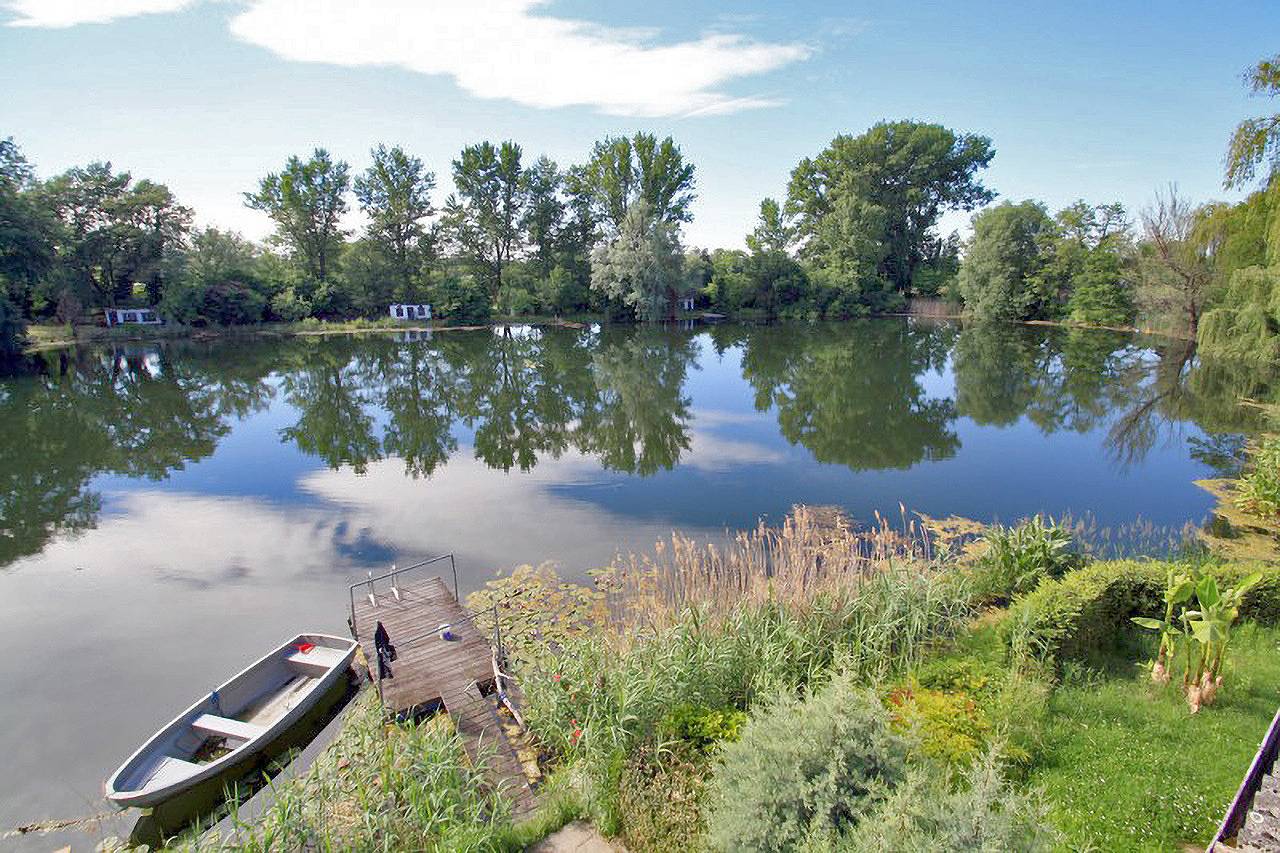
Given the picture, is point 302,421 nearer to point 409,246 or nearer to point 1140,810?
point 1140,810

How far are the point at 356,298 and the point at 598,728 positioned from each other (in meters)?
47.7

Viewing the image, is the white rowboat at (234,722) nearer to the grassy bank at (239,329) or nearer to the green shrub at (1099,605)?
the green shrub at (1099,605)

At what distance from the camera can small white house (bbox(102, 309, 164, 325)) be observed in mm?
41094

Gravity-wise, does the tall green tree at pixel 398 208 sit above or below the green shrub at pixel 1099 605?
above

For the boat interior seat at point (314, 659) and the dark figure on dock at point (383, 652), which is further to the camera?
the boat interior seat at point (314, 659)

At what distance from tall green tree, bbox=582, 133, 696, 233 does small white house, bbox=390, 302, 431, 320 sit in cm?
1628

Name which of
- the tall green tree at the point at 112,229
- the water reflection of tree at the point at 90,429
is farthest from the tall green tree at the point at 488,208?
the water reflection of tree at the point at 90,429

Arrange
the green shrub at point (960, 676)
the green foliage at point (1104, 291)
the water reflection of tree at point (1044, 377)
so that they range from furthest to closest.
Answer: the green foliage at point (1104, 291)
the water reflection of tree at point (1044, 377)
the green shrub at point (960, 676)

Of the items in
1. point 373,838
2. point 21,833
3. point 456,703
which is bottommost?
point 21,833

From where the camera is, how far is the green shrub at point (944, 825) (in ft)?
8.52

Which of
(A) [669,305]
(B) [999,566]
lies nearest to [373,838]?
(B) [999,566]

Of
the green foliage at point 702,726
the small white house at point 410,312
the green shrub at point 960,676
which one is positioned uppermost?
the small white house at point 410,312

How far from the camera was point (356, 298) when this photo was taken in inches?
1829

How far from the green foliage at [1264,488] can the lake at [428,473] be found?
0.68 m
